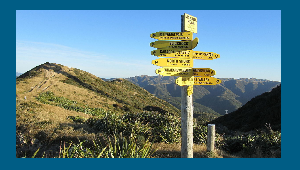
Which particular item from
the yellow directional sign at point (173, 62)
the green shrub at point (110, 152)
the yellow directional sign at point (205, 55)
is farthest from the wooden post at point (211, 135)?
the yellow directional sign at point (173, 62)

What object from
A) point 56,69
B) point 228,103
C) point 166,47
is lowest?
point 228,103

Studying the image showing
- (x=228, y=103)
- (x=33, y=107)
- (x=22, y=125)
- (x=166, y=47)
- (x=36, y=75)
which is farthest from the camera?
(x=228, y=103)

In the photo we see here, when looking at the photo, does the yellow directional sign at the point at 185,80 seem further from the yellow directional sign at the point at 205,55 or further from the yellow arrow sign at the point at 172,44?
the yellow arrow sign at the point at 172,44

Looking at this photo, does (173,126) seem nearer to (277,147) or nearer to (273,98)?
(277,147)

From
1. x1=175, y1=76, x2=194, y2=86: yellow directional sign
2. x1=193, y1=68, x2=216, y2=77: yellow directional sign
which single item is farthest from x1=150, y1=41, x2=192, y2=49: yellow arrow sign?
x1=175, y1=76, x2=194, y2=86: yellow directional sign

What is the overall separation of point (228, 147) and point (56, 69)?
138 ft

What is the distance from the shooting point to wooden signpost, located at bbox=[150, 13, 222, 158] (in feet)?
17.1

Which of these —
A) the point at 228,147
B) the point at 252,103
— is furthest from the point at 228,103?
the point at 228,147

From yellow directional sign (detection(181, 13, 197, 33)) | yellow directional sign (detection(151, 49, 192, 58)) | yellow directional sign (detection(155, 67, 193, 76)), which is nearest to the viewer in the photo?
yellow directional sign (detection(155, 67, 193, 76))

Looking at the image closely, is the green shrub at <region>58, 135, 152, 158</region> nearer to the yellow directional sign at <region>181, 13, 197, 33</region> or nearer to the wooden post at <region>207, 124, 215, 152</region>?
the wooden post at <region>207, 124, 215, 152</region>

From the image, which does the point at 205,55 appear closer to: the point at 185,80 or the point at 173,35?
the point at 185,80

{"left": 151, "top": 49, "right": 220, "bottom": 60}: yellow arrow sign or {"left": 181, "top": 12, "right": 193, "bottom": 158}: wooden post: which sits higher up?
{"left": 151, "top": 49, "right": 220, "bottom": 60}: yellow arrow sign

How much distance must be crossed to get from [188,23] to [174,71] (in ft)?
5.00

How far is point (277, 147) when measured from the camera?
781 centimetres
